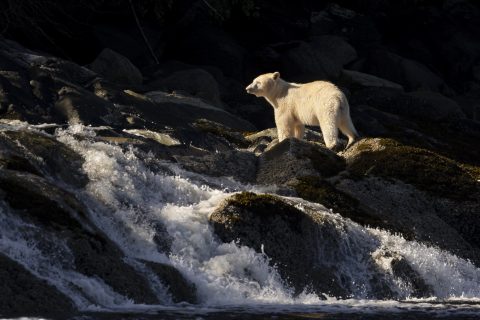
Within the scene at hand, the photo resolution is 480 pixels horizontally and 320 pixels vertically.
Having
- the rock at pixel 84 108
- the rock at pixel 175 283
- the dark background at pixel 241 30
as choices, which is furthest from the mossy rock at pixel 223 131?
the rock at pixel 175 283

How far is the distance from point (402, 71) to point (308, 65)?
155 inches

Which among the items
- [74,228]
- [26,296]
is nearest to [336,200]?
[74,228]

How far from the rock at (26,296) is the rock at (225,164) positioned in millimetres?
6817

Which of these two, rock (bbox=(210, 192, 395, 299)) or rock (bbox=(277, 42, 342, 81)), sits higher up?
rock (bbox=(277, 42, 342, 81))

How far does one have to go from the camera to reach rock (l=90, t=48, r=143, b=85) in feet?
91.5

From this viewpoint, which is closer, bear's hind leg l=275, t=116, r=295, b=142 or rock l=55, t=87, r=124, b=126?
rock l=55, t=87, r=124, b=126

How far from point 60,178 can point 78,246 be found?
2.74m

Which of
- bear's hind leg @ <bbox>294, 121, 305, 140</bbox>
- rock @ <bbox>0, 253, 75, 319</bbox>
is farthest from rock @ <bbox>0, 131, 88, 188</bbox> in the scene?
bear's hind leg @ <bbox>294, 121, 305, 140</bbox>

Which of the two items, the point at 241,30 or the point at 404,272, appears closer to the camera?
the point at 404,272

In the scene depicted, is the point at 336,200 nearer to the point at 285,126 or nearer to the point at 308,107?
the point at 308,107

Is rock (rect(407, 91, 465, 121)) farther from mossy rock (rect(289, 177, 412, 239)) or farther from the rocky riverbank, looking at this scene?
mossy rock (rect(289, 177, 412, 239))

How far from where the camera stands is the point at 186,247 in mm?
15148

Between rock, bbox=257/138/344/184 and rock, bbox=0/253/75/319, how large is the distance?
7.36m

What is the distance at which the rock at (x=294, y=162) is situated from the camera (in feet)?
62.4
